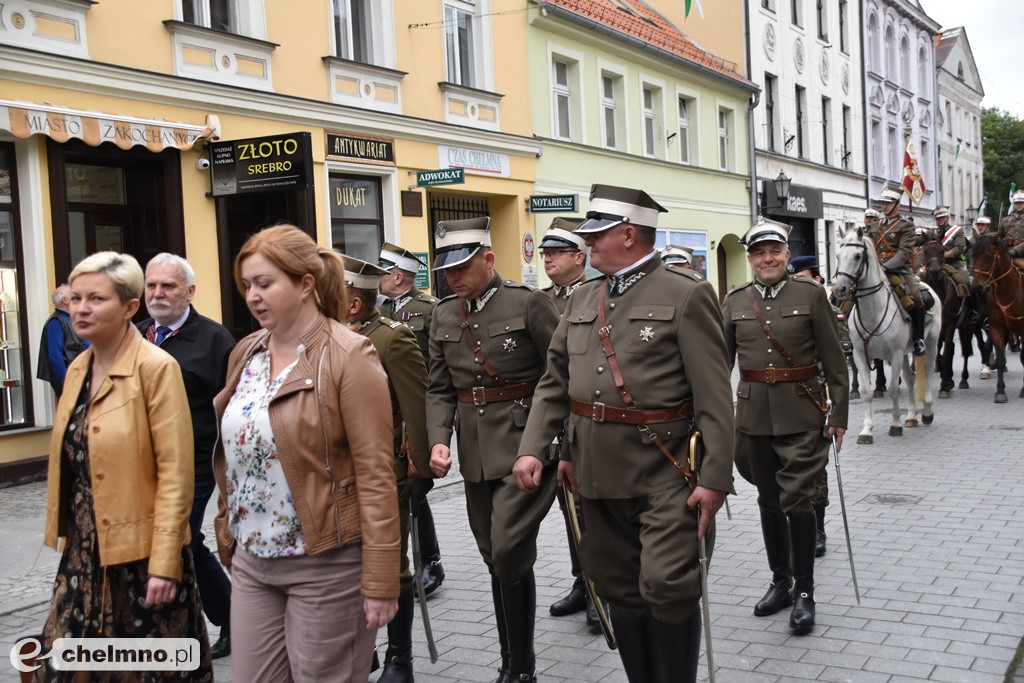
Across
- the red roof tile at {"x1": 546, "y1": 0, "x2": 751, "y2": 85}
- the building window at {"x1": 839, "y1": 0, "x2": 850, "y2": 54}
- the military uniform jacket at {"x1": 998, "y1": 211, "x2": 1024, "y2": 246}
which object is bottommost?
the military uniform jacket at {"x1": 998, "y1": 211, "x2": 1024, "y2": 246}

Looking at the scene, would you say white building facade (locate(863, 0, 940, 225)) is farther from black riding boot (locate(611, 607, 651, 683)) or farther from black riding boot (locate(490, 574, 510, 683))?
black riding boot (locate(611, 607, 651, 683))

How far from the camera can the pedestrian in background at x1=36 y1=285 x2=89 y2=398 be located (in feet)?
32.8

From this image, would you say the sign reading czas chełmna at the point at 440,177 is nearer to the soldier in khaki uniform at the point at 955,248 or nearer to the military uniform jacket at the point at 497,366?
the soldier in khaki uniform at the point at 955,248

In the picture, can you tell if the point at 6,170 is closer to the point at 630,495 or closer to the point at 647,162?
the point at 630,495

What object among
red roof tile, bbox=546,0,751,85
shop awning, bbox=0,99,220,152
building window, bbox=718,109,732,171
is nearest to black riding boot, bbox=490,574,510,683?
shop awning, bbox=0,99,220,152

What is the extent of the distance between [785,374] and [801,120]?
92.0 ft

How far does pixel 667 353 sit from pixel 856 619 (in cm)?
245

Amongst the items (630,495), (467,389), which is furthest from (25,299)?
(630,495)

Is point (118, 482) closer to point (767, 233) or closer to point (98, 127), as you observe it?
point (767, 233)

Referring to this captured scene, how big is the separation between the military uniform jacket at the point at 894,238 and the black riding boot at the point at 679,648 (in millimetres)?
10771

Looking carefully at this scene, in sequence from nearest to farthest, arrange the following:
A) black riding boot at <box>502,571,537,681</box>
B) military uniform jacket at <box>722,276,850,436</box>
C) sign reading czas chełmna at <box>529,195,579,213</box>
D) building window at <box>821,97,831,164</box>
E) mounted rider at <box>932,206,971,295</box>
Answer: black riding boot at <box>502,571,537,681</box>
military uniform jacket at <box>722,276,850,436</box>
mounted rider at <box>932,206,971,295</box>
sign reading czas chełmna at <box>529,195,579,213</box>
building window at <box>821,97,831,164</box>

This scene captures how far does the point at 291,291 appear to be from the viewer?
127 inches

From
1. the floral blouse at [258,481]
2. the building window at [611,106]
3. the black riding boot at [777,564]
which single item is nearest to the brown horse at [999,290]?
the building window at [611,106]

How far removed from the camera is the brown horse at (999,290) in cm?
1523
